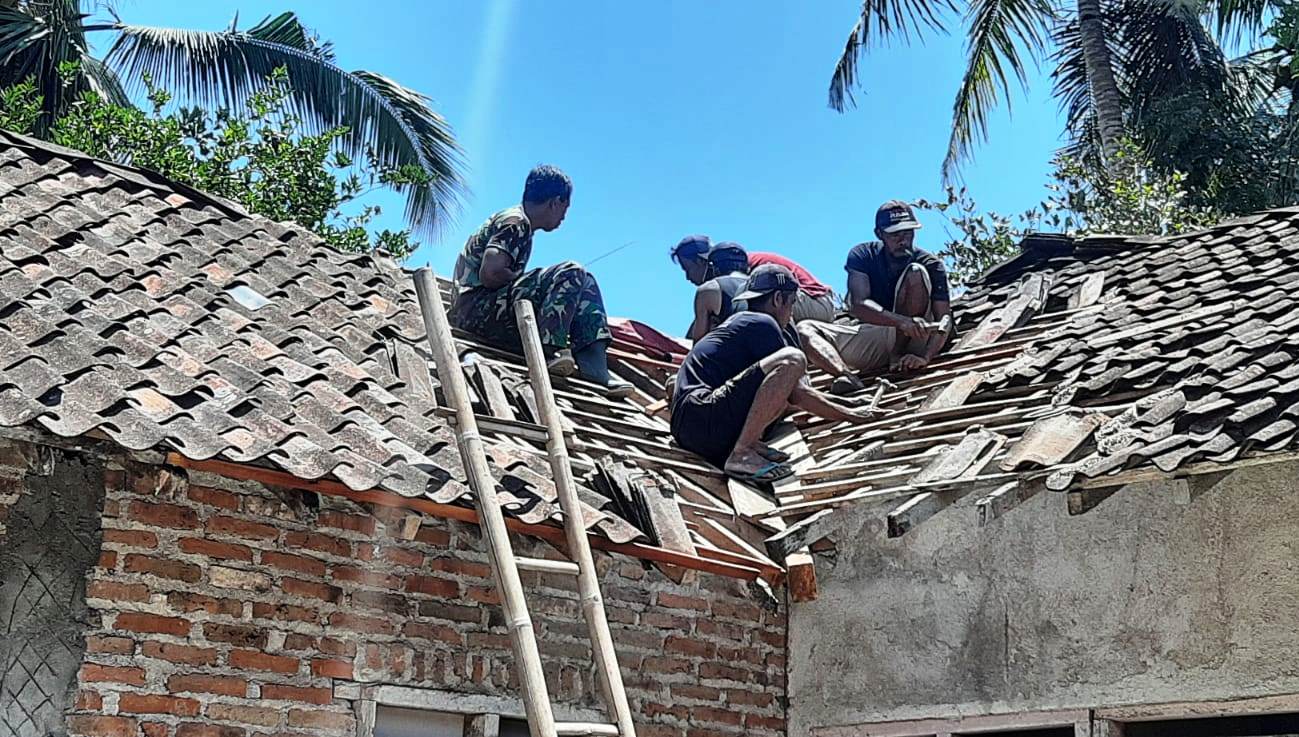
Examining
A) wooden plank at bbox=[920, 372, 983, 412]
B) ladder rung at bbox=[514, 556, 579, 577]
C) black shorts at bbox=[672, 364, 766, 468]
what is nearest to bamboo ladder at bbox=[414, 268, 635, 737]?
ladder rung at bbox=[514, 556, 579, 577]

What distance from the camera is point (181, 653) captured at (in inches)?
215

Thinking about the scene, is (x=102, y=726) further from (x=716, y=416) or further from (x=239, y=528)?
(x=716, y=416)

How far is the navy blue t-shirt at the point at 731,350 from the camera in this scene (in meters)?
8.27

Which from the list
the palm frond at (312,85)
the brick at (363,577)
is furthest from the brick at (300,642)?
the palm frond at (312,85)

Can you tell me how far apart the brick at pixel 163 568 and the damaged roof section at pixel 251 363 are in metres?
0.53

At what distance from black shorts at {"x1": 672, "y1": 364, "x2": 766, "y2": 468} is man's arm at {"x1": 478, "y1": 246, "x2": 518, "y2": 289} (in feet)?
4.34

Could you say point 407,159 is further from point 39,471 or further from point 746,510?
point 39,471

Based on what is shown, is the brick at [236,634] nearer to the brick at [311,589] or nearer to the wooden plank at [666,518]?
the brick at [311,589]

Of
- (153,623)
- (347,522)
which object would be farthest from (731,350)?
(153,623)

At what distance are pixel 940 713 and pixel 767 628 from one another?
97 centimetres

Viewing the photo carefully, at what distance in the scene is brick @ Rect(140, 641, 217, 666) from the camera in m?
5.41

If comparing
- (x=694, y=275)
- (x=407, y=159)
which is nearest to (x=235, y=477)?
(x=694, y=275)

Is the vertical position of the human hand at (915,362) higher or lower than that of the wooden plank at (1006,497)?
higher

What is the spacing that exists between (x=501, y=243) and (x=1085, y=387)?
11.3 feet
